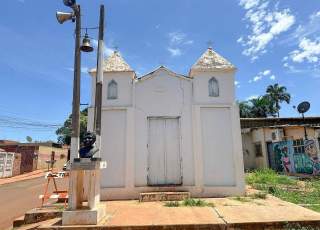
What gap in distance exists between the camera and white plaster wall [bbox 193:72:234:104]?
10891 millimetres

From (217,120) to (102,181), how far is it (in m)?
4.85

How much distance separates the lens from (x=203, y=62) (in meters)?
11.2

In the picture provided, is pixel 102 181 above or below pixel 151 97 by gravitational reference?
below

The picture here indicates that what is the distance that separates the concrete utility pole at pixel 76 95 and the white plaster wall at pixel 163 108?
3539 millimetres

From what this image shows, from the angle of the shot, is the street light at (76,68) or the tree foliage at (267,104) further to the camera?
the tree foliage at (267,104)

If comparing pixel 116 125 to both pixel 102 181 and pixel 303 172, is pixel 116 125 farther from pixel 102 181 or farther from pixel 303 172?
pixel 303 172

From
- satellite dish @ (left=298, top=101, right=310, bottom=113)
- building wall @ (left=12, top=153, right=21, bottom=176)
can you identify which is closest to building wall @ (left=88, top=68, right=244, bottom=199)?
satellite dish @ (left=298, top=101, right=310, bottom=113)

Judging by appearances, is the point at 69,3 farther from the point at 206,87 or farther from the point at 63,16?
the point at 206,87

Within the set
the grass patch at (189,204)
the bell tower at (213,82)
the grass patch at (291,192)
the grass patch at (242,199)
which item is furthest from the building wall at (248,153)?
the grass patch at (189,204)

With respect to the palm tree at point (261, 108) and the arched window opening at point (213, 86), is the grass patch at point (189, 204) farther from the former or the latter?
the palm tree at point (261, 108)

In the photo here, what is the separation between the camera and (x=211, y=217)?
6777 millimetres

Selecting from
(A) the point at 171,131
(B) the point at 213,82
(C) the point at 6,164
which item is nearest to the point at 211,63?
(B) the point at 213,82

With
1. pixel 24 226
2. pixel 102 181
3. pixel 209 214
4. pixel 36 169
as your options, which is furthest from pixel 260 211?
pixel 36 169

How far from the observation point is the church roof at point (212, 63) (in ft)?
36.0
